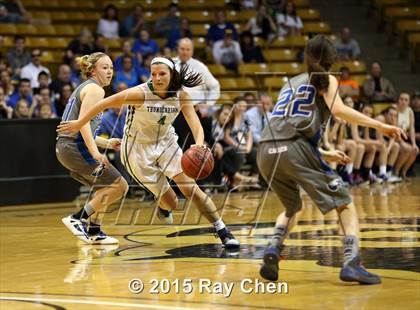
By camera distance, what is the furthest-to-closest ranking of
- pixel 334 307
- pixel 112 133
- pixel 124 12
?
pixel 124 12 < pixel 112 133 < pixel 334 307

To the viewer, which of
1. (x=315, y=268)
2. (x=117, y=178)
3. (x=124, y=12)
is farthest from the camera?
(x=124, y=12)

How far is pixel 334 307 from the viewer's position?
5.72 meters

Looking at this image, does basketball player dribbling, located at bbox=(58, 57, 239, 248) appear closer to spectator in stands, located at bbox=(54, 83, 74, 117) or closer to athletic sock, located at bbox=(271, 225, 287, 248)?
athletic sock, located at bbox=(271, 225, 287, 248)

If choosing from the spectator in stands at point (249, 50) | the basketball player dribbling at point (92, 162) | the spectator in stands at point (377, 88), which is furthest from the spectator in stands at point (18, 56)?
the basketball player dribbling at point (92, 162)

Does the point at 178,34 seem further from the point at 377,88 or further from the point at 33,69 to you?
the point at 377,88

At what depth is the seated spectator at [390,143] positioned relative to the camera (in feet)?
58.0

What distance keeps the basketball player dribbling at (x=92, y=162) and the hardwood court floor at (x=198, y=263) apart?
23 centimetres

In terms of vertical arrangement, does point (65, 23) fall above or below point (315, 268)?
above

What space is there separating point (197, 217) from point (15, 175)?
3.78 metres

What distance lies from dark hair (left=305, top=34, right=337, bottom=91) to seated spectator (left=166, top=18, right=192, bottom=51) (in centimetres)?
1263

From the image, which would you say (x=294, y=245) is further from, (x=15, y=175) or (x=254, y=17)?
(x=254, y=17)

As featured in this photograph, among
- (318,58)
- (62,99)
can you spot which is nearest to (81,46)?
(62,99)

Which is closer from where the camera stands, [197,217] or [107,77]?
[107,77]

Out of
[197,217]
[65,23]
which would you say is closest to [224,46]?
[65,23]
